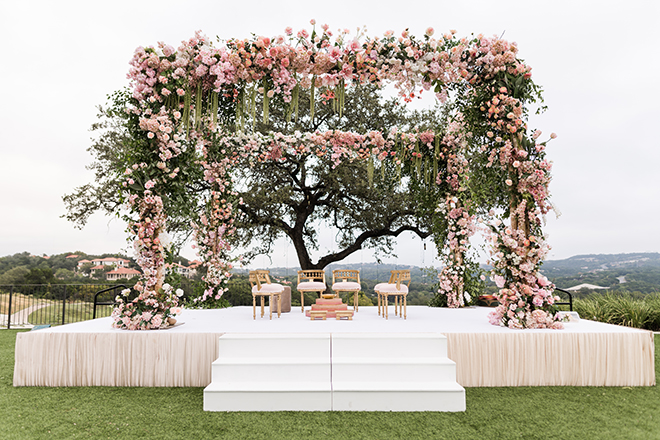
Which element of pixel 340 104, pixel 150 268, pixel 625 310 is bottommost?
pixel 625 310

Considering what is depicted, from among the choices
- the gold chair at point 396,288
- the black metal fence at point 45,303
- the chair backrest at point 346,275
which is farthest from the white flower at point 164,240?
the black metal fence at point 45,303

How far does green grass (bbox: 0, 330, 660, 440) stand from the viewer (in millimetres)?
2801

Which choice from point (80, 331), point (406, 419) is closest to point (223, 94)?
point (80, 331)

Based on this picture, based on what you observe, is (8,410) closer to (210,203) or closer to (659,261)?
(210,203)

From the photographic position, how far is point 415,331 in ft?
13.5

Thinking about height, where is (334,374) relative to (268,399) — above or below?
above

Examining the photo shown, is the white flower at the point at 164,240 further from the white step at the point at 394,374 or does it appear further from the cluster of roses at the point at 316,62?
the white step at the point at 394,374

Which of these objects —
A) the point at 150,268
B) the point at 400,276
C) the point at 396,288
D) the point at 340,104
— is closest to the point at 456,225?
the point at 400,276

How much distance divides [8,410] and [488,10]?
851cm

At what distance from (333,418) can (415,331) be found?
1.46m

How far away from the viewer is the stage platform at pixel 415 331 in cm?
400

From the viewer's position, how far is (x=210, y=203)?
7.54 metres

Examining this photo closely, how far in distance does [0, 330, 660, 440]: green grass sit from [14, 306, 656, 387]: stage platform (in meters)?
0.17

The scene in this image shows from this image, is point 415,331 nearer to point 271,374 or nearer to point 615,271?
point 271,374
